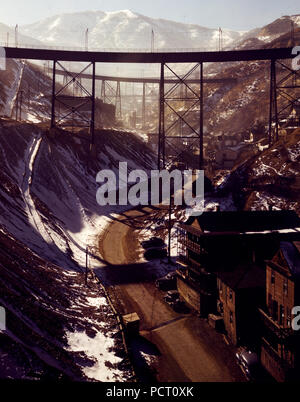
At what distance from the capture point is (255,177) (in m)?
39.2

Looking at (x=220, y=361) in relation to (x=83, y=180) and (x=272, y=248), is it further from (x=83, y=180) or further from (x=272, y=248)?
(x=83, y=180)

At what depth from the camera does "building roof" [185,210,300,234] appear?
21.4 m

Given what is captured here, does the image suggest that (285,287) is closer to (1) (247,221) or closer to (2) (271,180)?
(1) (247,221)

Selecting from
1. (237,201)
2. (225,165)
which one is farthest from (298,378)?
(225,165)

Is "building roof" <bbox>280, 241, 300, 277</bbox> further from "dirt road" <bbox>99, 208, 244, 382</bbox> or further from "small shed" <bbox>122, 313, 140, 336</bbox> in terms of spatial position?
"small shed" <bbox>122, 313, 140, 336</bbox>

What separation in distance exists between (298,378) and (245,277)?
208 inches

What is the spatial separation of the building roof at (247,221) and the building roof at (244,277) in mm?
3194

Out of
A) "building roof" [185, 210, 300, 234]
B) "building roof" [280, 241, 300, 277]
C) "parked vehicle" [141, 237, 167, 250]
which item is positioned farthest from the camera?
"parked vehicle" [141, 237, 167, 250]

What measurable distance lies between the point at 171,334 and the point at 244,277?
4949 millimetres

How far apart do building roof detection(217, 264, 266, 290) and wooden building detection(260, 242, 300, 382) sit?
0.96m

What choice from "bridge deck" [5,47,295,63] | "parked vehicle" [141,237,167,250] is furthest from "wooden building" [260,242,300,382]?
"bridge deck" [5,47,295,63]

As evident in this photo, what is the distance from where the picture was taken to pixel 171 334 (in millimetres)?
17375

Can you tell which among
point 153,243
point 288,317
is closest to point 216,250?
point 288,317

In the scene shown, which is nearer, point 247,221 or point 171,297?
point 171,297
